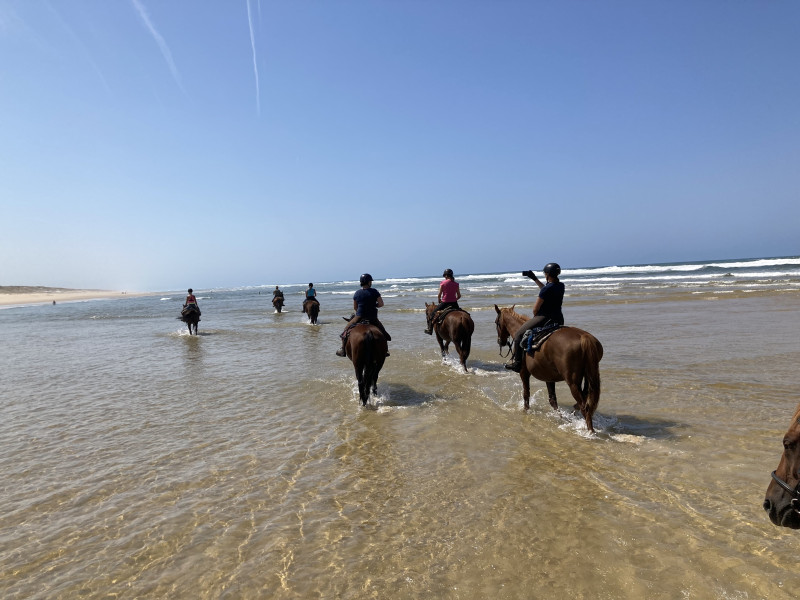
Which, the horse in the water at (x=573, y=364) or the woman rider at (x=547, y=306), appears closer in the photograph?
the horse in the water at (x=573, y=364)

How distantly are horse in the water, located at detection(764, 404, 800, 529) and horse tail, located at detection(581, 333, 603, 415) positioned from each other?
326 cm

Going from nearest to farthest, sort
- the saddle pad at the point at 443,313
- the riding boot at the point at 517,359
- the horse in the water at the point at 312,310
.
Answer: the riding boot at the point at 517,359, the saddle pad at the point at 443,313, the horse in the water at the point at 312,310

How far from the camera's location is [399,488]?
4.50 metres

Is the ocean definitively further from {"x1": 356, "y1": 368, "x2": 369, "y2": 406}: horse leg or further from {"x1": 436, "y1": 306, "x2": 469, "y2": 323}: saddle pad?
{"x1": 436, "y1": 306, "x2": 469, "y2": 323}: saddle pad

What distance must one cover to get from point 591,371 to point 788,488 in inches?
134

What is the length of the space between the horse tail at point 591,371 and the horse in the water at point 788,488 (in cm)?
326

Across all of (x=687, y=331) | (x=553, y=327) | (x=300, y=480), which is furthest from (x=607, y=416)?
(x=687, y=331)

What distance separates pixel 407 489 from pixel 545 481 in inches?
58.4

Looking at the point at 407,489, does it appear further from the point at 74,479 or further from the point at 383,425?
the point at 74,479

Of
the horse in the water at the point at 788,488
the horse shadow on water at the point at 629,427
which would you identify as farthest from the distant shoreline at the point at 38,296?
the horse in the water at the point at 788,488

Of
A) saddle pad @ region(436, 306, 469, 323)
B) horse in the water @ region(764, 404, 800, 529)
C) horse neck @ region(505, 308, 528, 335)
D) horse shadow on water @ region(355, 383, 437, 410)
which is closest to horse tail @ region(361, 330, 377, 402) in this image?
horse shadow on water @ region(355, 383, 437, 410)

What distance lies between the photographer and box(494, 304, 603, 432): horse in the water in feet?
19.4

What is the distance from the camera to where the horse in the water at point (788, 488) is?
8.27ft

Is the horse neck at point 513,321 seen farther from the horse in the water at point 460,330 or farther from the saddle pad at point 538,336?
the horse in the water at point 460,330
